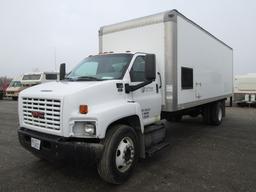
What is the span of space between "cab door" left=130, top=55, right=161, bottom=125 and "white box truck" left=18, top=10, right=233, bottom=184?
19 mm

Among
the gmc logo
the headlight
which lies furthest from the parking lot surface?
the gmc logo

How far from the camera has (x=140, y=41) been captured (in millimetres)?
5645

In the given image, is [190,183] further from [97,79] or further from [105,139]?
[97,79]

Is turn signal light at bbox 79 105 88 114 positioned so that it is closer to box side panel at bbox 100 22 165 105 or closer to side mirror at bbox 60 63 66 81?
box side panel at bbox 100 22 165 105

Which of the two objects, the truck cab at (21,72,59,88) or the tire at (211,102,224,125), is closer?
the tire at (211,102,224,125)

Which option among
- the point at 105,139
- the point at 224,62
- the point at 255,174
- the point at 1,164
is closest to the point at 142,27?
the point at 105,139

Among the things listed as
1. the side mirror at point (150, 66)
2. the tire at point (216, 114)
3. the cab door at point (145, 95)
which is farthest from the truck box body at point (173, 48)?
the tire at point (216, 114)

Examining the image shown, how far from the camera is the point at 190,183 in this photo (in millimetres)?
3979

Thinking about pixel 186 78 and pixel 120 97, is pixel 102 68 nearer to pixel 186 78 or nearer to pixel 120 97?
pixel 120 97

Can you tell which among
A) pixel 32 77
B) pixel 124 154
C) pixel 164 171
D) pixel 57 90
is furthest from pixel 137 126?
pixel 32 77

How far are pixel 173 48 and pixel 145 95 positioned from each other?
1.28m

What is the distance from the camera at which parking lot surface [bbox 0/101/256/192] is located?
3859mm

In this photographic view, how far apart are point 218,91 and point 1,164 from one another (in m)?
7.30

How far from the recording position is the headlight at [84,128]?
3.47 m
